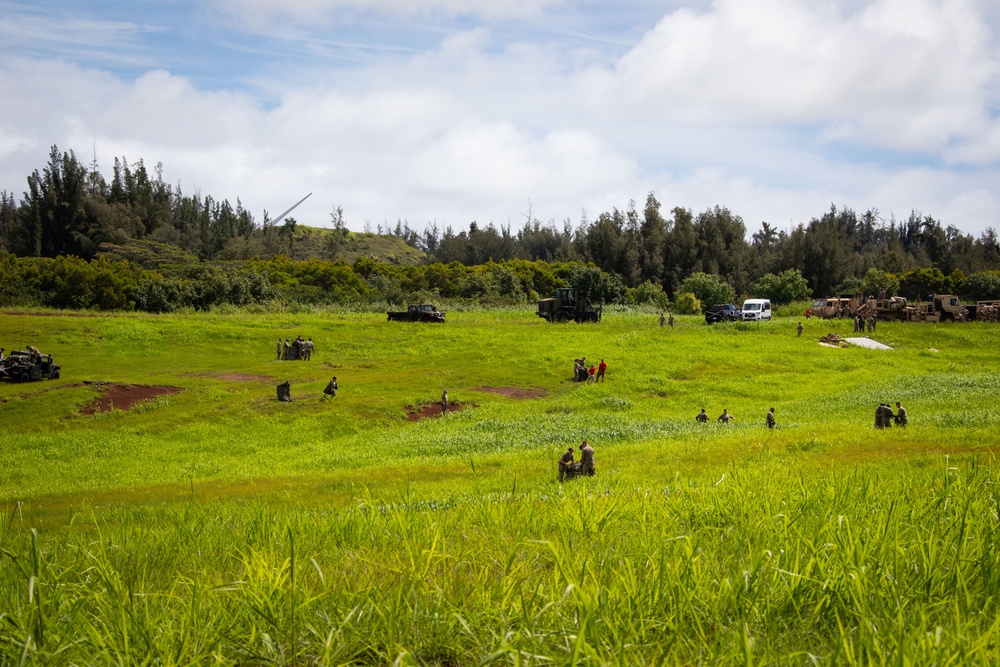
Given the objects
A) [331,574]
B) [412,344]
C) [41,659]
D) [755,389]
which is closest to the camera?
[41,659]

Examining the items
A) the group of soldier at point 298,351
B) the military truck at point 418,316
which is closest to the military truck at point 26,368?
the group of soldier at point 298,351

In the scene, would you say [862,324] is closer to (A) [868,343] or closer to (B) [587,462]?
(A) [868,343]

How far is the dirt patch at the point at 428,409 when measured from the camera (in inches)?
1416

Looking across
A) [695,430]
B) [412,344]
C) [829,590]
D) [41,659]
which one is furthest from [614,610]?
[412,344]

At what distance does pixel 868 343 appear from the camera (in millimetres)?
57219

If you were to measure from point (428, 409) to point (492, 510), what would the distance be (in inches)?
1226

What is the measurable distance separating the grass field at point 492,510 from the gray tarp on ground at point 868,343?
10.2 feet

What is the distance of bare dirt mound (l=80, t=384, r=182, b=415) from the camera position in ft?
111

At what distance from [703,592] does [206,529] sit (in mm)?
4812

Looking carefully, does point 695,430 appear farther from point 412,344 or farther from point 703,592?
point 412,344

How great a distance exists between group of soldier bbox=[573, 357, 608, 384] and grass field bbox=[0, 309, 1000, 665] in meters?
0.93

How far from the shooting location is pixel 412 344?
2191 inches

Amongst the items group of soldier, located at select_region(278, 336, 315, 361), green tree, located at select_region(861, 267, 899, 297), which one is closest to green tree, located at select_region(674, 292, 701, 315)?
green tree, located at select_region(861, 267, 899, 297)

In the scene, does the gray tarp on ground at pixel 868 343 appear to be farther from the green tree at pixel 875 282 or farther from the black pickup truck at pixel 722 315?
the green tree at pixel 875 282
